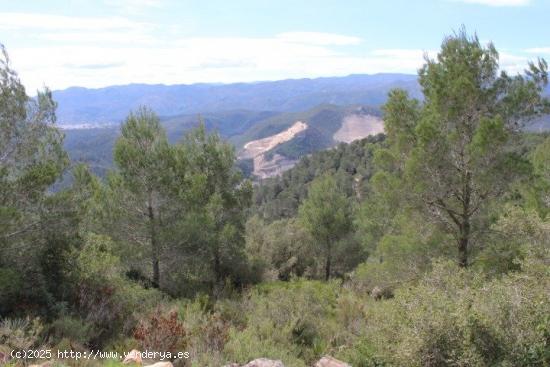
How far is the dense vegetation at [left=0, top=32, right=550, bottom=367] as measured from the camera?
279 inches

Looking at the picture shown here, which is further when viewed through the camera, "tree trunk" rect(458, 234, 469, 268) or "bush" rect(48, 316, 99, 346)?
"tree trunk" rect(458, 234, 469, 268)

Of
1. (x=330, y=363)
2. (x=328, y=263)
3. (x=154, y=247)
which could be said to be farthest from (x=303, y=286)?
(x=328, y=263)

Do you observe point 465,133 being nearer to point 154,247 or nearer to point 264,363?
point 264,363

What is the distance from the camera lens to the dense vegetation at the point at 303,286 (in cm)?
709

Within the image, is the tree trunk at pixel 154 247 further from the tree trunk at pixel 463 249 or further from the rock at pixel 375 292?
the tree trunk at pixel 463 249

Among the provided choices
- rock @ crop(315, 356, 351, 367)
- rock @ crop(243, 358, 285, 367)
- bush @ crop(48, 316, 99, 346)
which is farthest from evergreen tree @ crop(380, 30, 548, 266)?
bush @ crop(48, 316, 99, 346)

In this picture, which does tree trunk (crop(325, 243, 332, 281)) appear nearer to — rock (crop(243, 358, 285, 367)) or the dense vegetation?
the dense vegetation

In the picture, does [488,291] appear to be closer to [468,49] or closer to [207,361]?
[207,361]

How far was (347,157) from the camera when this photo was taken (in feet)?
259

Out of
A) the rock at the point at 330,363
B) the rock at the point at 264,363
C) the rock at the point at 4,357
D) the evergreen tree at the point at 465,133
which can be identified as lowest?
the rock at the point at 330,363

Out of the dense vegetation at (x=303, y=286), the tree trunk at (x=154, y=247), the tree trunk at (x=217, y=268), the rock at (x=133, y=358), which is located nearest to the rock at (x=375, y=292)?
the dense vegetation at (x=303, y=286)

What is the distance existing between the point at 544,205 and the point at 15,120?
1453cm

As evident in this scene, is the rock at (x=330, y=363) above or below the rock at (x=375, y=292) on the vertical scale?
above

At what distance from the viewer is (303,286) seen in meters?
13.1
